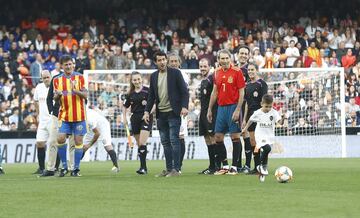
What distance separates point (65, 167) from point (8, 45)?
17479mm

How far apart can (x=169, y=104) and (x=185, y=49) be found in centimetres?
1724

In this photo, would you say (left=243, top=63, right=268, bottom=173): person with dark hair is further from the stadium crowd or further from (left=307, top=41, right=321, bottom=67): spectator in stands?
(left=307, top=41, right=321, bottom=67): spectator in stands

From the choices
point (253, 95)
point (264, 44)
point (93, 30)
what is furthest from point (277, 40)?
point (253, 95)

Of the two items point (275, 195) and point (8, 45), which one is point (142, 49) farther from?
point (275, 195)

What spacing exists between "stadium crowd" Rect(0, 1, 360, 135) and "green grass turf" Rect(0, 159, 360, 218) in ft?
34.7

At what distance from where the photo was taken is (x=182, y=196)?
40.0 ft

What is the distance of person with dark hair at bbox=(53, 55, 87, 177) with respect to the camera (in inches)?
647

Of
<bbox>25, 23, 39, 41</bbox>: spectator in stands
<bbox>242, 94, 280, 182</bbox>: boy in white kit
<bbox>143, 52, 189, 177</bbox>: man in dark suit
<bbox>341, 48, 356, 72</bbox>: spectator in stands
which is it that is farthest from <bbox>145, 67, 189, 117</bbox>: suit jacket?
<bbox>25, 23, 39, 41</bbox>: spectator in stands

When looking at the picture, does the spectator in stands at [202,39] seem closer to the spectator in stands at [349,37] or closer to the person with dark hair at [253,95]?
the spectator in stands at [349,37]

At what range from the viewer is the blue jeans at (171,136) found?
16.2 m

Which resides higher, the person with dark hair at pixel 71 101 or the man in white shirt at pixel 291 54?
the man in white shirt at pixel 291 54

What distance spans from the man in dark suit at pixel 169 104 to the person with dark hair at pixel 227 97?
2.03ft

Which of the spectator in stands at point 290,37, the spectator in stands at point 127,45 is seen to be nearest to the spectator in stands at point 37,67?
the spectator in stands at point 127,45

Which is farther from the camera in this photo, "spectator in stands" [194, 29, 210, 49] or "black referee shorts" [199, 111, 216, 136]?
"spectator in stands" [194, 29, 210, 49]
